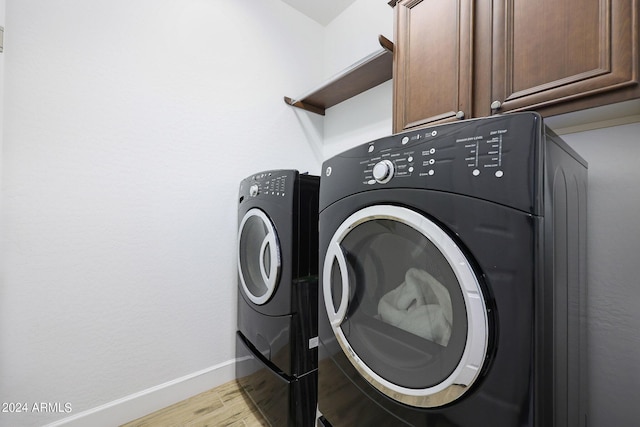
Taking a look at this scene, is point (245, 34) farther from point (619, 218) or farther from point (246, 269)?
point (619, 218)

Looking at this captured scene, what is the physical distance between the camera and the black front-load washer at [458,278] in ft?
1.75

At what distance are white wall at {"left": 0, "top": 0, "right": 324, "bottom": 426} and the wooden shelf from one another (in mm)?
347

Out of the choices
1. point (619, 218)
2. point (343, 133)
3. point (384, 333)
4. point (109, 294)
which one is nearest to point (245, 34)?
point (343, 133)

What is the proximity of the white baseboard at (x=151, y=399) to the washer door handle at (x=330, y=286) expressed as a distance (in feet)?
4.00

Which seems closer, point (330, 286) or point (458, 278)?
point (458, 278)

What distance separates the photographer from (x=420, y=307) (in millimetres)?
717

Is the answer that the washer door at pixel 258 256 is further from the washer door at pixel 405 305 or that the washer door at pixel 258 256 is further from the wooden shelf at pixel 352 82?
the wooden shelf at pixel 352 82

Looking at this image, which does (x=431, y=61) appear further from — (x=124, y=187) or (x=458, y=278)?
(x=124, y=187)

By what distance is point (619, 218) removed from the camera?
3.35ft

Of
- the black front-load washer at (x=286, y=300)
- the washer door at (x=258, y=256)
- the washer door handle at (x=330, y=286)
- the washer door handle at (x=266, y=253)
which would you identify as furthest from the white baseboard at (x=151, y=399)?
the washer door handle at (x=330, y=286)

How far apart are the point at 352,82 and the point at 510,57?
1054 mm

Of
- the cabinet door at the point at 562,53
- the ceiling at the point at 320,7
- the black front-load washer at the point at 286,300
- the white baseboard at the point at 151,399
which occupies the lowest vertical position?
the white baseboard at the point at 151,399

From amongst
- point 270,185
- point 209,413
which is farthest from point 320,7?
point 209,413

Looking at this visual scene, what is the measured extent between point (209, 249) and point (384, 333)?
128 centimetres
